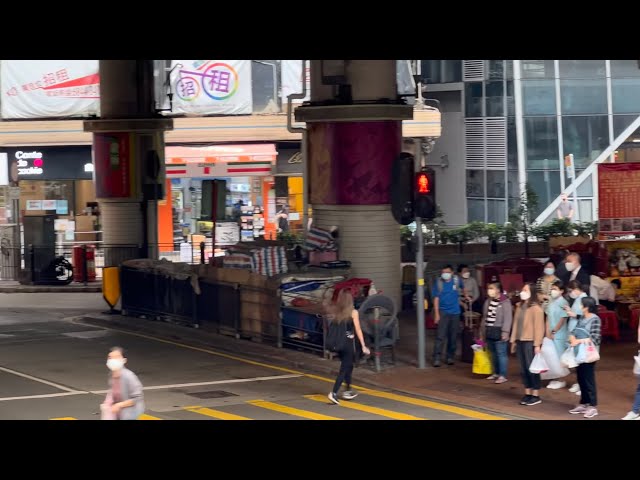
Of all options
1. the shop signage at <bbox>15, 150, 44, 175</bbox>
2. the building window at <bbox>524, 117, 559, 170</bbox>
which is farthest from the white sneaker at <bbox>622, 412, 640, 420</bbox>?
the building window at <bbox>524, 117, 559, 170</bbox>

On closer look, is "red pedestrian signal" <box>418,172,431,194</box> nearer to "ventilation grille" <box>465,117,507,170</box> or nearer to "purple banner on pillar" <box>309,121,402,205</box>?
"purple banner on pillar" <box>309,121,402,205</box>

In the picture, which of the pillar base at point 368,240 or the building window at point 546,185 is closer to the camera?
the pillar base at point 368,240

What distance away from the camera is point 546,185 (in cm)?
4931

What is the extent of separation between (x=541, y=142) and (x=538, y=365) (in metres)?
31.5

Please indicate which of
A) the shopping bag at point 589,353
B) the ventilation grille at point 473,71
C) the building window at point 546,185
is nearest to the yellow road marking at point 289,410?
the shopping bag at point 589,353

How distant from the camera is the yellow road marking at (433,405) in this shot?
1855 cm

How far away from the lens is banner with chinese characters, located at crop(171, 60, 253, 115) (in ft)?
151

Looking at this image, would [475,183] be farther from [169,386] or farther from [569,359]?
[569,359]

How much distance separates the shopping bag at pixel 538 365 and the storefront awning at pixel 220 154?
1077 inches

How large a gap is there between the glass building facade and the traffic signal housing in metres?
26.7

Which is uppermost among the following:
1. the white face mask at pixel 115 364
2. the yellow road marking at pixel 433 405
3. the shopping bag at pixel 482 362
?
the white face mask at pixel 115 364

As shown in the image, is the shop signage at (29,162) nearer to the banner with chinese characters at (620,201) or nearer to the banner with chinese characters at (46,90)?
the banner with chinese characters at (46,90)

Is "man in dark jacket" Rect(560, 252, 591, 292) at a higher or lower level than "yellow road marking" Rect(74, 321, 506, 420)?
higher
